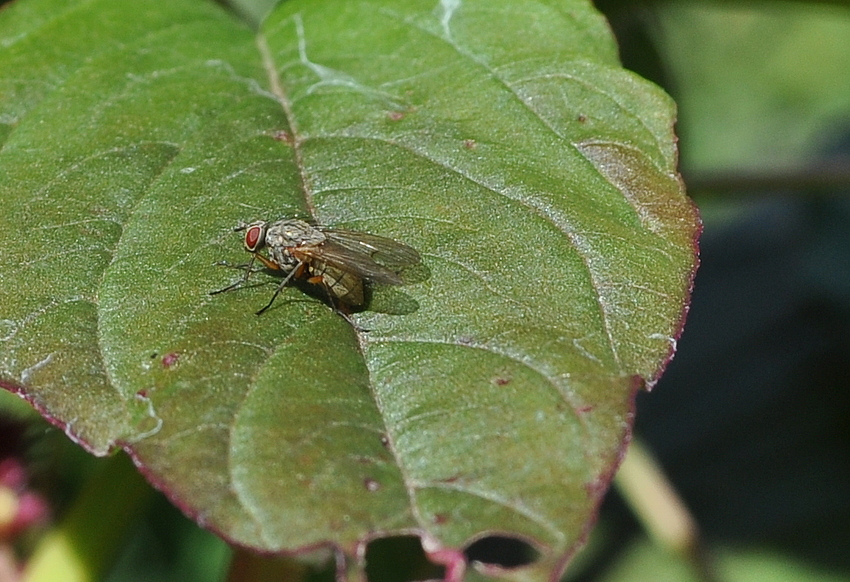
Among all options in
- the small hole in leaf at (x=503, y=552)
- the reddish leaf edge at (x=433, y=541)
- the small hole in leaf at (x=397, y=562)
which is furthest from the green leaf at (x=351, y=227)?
the small hole in leaf at (x=503, y=552)

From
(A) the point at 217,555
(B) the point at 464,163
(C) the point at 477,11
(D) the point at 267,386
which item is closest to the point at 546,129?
(B) the point at 464,163

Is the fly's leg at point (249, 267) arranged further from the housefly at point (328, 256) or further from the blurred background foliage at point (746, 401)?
the blurred background foliage at point (746, 401)

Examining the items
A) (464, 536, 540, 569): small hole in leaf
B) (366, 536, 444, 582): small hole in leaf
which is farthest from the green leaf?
(464, 536, 540, 569): small hole in leaf

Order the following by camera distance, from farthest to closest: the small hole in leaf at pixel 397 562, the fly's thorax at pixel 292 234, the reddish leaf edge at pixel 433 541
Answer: the small hole in leaf at pixel 397 562 → the fly's thorax at pixel 292 234 → the reddish leaf edge at pixel 433 541

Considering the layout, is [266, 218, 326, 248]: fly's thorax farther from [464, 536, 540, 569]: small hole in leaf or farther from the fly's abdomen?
[464, 536, 540, 569]: small hole in leaf

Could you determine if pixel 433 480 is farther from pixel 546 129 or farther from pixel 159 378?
pixel 546 129

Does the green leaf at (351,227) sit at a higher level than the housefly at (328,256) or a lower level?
higher

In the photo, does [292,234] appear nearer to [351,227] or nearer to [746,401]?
[351,227]
